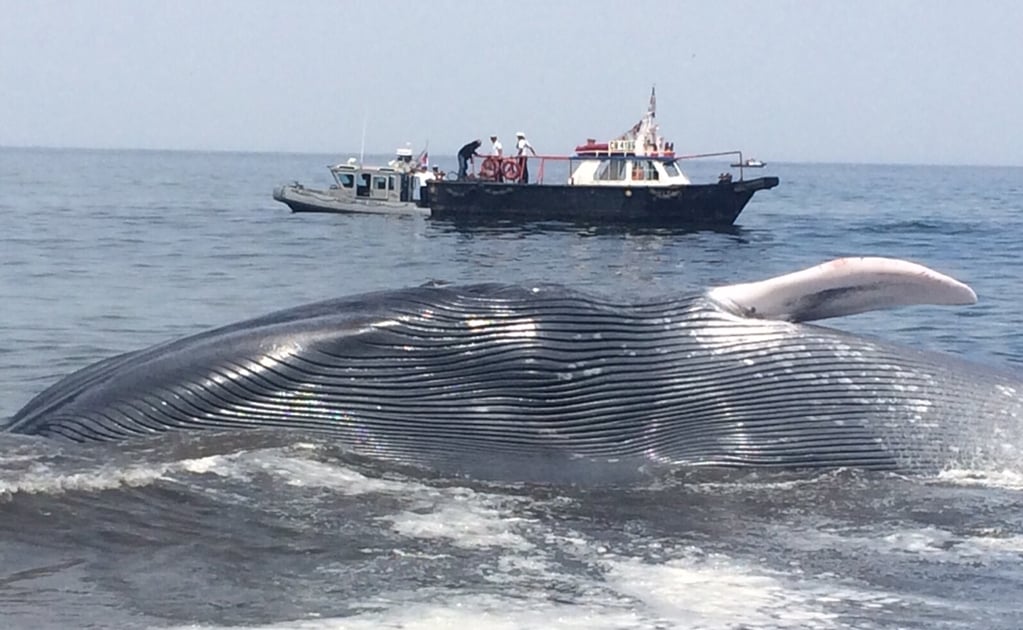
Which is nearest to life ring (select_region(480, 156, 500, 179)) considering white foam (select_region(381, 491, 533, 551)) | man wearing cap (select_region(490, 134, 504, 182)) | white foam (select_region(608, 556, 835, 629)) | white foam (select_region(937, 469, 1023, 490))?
man wearing cap (select_region(490, 134, 504, 182))

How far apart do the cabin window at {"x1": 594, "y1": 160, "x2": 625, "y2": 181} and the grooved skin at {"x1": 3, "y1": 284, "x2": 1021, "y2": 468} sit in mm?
45505

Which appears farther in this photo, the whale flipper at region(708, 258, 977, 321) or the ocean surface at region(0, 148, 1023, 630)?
the whale flipper at region(708, 258, 977, 321)

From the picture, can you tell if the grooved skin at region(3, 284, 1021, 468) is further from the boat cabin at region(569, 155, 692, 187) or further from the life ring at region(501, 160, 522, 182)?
the life ring at region(501, 160, 522, 182)

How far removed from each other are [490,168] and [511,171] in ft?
3.19

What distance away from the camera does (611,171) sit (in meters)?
53.7

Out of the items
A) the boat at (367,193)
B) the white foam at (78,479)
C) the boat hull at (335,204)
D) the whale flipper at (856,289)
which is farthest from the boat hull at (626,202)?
the white foam at (78,479)

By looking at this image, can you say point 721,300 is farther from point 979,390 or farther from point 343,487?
point 343,487

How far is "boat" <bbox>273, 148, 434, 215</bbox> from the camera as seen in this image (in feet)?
189

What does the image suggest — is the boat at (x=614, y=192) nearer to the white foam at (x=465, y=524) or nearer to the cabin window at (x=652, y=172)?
the cabin window at (x=652, y=172)

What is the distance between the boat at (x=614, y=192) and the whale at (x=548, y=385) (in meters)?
43.6

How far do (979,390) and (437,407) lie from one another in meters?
3.20

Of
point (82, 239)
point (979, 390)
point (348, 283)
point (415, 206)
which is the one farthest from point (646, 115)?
point (979, 390)

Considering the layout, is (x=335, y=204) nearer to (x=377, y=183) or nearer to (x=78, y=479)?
(x=377, y=183)

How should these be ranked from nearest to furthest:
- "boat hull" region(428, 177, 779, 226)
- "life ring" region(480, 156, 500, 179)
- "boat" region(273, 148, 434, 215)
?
"boat hull" region(428, 177, 779, 226) < "life ring" region(480, 156, 500, 179) < "boat" region(273, 148, 434, 215)
